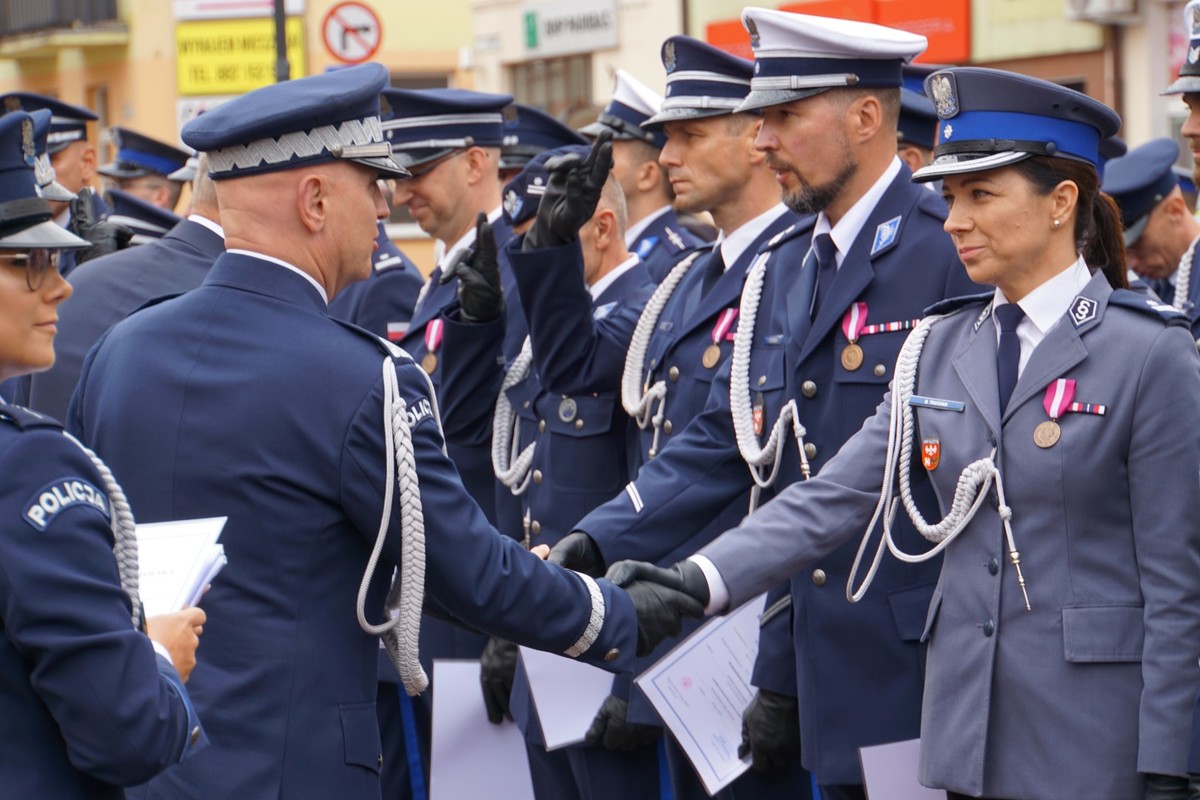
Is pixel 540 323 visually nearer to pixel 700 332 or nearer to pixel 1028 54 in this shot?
pixel 700 332

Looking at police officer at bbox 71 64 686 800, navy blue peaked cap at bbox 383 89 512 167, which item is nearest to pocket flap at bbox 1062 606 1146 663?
police officer at bbox 71 64 686 800

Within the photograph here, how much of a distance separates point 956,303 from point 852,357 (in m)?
0.43

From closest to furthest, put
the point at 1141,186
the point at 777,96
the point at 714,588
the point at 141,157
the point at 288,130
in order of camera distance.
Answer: the point at 288,130, the point at 714,588, the point at 777,96, the point at 1141,186, the point at 141,157

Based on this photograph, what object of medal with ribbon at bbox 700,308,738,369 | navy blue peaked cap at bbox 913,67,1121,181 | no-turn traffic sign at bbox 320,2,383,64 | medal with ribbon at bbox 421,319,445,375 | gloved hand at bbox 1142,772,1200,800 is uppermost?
no-turn traffic sign at bbox 320,2,383,64

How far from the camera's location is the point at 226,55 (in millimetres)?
18344

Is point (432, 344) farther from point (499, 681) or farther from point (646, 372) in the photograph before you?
point (499, 681)

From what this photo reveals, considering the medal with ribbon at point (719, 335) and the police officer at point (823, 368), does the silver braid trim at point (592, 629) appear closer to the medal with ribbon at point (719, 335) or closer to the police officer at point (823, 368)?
the police officer at point (823, 368)

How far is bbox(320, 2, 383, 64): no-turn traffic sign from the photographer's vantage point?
13.1 m

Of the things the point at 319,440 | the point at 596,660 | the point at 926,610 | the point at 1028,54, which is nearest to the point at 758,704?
the point at 926,610

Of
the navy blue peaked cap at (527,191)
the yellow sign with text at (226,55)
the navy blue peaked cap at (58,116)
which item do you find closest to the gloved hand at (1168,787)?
the navy blue peaked cap at (527,191)

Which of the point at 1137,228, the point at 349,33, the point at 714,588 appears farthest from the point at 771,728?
the point at 349,33

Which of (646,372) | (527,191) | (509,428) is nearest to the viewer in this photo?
(646,372)

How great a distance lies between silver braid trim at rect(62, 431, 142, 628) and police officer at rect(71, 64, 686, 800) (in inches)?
14.8

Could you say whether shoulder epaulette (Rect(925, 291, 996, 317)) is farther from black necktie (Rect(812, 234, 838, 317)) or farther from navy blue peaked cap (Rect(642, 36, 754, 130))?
navy blue peaked cap (Rect(642, 36, 754, 130))
